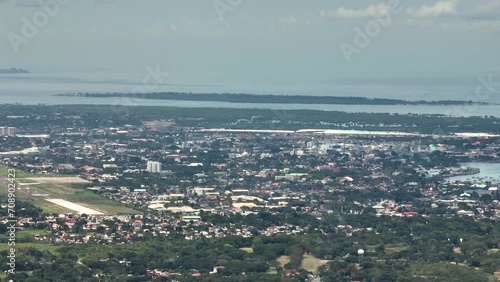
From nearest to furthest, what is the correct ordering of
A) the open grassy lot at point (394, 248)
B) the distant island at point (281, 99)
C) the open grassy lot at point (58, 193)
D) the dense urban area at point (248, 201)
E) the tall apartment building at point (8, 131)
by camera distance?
the dense urban area at point (248, 201), the open grassy lot at point (394, 248), the open grassy lot at point (58, 193), the tall apartment building at point (8, 131), the distant island at point (281, 99)

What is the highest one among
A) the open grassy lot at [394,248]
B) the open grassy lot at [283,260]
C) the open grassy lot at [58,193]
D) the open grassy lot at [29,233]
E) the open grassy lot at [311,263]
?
the open grassy lot at [394,248]

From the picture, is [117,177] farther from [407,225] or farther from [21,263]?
[21,263]

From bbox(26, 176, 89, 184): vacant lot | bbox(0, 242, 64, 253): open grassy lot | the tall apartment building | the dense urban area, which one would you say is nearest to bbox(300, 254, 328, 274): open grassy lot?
the dense urban area

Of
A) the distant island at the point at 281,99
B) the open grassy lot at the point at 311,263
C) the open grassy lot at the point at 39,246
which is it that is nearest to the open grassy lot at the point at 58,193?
the open grassy lot at the point at 39,246

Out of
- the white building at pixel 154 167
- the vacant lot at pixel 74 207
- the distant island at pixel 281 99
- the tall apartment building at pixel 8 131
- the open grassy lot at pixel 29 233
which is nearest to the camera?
the open grassy lot at pixel 29 233

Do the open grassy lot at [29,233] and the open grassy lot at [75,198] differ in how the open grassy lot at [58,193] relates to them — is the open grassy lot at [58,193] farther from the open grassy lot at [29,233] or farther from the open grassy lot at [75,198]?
the open grassy lot at [29,233]
